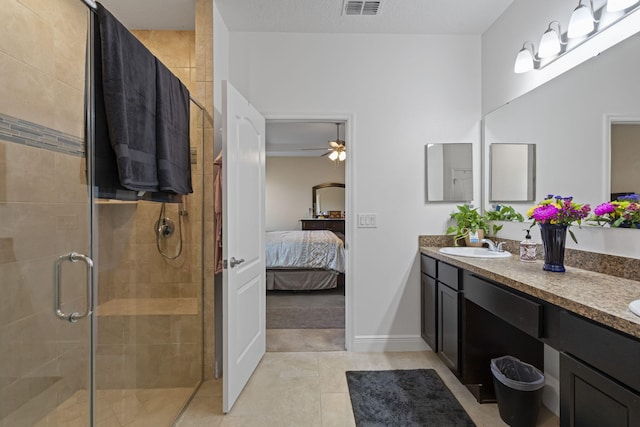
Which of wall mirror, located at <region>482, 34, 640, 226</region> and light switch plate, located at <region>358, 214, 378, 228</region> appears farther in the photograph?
light switch plate, located at <region>358, 214, 378, 228</region>

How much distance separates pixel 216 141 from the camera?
243 cm

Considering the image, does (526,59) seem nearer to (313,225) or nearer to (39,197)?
(39,197)

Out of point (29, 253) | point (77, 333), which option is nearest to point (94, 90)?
point (29, 253)

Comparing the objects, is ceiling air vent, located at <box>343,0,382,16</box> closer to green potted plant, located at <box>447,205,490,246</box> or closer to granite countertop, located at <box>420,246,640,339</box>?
green potted plant, located at <box>447,205,490,246</box>

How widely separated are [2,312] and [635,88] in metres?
3.03

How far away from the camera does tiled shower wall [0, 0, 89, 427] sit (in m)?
1.44

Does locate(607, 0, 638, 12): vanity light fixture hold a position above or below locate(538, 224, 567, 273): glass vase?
above

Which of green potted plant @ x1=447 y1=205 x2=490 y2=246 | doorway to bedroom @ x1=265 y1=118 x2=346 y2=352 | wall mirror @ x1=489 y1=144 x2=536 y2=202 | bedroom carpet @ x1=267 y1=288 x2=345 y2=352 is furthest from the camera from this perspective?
doorway to bedroom @ x1=265 y1=118 x2=346 y2=352

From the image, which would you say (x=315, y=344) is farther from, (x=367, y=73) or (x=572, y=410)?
(x=367, y=73)

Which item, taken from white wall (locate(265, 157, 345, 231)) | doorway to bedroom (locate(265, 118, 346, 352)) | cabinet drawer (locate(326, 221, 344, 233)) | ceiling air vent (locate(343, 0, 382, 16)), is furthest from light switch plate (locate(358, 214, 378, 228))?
white wall (locate(265, 157, 345, 231))

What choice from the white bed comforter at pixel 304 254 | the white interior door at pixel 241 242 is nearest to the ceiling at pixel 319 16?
the white interior door at pixel 241 242

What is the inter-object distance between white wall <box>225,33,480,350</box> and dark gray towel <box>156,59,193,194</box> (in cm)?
85

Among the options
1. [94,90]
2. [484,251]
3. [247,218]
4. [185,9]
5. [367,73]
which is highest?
[185,9]

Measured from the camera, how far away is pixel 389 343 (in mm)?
2777
